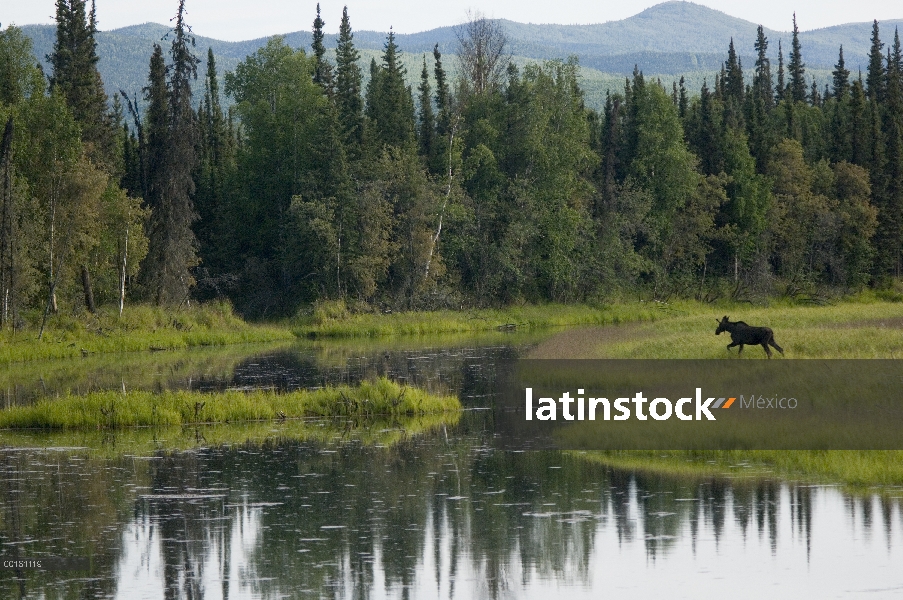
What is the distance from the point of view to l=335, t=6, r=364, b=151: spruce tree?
225 ft

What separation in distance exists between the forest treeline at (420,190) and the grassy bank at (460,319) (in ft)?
7.02

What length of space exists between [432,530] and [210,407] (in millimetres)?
11926

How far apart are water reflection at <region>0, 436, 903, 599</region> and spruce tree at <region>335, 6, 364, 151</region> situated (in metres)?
46.9

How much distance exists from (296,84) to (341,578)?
199 ft

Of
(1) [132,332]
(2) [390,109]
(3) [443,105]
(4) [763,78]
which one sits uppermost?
(4) [763,78]

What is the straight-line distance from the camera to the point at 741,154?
3044 inches

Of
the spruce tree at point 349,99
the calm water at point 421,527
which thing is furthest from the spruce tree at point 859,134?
the calm water at point 421,527

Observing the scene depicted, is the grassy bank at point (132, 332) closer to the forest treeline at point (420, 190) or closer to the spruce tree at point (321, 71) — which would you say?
the forest treeline at point (420, 190)

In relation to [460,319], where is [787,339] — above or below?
above

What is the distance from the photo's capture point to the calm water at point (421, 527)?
46.1 feet

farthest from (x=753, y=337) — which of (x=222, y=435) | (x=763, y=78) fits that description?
(x=763, y=78)

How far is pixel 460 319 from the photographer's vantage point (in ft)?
208

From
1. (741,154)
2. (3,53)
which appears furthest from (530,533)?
(741,154)

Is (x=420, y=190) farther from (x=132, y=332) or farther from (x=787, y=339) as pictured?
(x=787, y=339)
